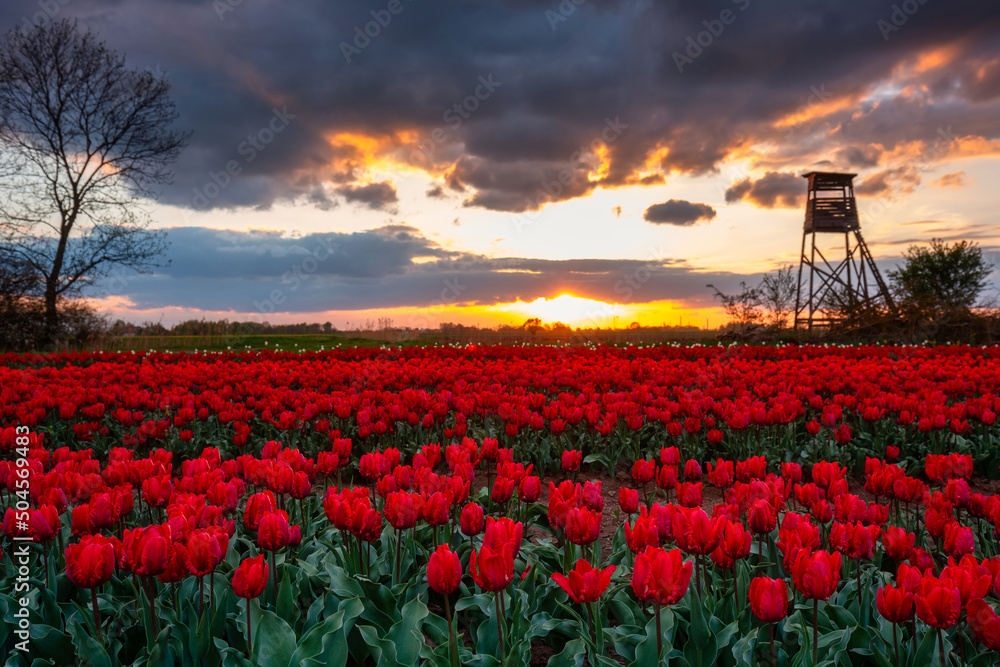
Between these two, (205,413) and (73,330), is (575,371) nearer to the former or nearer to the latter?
(205,413)

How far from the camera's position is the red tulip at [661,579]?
2.16 m

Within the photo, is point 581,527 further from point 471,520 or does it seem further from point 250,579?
point 250,579

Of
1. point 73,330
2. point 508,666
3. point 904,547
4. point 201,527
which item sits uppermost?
point 73,330

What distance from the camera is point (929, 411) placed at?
5.84 m

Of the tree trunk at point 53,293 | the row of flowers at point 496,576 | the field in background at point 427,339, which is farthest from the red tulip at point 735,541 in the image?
the tree trunk at point 53,293

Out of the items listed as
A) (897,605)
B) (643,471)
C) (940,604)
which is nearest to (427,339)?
(643,471)

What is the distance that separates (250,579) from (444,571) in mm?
773

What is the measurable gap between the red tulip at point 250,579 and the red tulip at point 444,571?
680 millimetres

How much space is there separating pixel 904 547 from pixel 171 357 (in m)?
14.2

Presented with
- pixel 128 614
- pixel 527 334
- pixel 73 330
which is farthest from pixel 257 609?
pixel 73 330

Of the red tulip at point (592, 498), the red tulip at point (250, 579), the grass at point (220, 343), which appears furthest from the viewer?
the grass at point (220, 343)

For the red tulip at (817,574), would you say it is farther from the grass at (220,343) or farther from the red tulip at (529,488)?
the grass at (220,343)

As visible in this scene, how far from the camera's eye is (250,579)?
90.1 inches

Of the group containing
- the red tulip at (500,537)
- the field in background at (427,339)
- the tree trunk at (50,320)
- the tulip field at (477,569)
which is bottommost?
the tulip field at (477,569)
